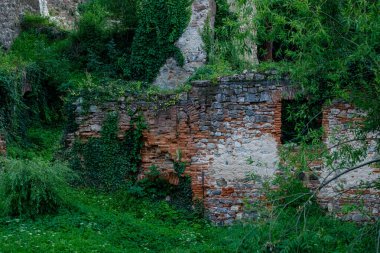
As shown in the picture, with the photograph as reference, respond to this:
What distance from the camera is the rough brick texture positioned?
11.7 metres

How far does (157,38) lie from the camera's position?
1717 centimetres

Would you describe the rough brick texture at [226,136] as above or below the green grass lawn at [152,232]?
above

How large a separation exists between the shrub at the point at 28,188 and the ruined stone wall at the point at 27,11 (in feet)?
30.5

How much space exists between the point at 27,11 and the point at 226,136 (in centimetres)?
1093

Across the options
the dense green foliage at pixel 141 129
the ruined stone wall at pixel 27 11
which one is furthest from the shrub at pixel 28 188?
the ruined stone wall at pixel 27 11

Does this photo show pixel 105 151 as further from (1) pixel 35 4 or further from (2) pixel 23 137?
(1) pixel 35 4

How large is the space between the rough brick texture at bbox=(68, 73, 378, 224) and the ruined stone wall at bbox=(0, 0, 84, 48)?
863 centimetres

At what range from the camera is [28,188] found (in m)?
10.2

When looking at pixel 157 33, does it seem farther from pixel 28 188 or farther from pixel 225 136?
pixel 28 188

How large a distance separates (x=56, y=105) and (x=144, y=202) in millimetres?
6218

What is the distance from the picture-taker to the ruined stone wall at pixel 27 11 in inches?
750

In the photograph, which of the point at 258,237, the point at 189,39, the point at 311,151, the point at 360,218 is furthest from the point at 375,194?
the point at 189,39

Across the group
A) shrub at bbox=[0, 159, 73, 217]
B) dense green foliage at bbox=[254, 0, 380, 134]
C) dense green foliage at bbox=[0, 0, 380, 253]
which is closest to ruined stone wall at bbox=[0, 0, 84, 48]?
dense green foliage at bbox=[0, 0, 380, 253]

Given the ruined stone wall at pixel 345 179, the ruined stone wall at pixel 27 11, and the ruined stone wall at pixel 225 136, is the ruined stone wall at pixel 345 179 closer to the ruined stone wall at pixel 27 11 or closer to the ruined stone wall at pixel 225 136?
the ruined stone wall at pixel 225 136
